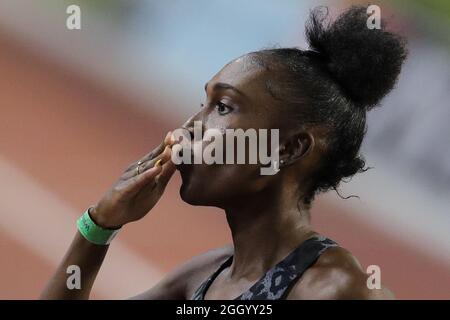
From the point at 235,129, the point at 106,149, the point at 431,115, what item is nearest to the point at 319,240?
the point at 235,129

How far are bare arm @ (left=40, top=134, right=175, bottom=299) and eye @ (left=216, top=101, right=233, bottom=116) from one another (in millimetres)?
73

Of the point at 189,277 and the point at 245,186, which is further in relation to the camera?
the point at 189,277

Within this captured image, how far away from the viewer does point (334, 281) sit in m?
0.83

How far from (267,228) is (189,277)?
0.64 ft

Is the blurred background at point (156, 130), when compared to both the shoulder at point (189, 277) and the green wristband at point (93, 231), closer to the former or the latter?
the shoulder at point (189, 277)

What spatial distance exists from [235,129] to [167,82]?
0.53m

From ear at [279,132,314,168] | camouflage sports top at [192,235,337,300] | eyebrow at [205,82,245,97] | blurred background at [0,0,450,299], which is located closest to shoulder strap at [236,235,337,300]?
camouflage sports top at [192,235,337,300]

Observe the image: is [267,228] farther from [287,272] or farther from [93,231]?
[93,231]

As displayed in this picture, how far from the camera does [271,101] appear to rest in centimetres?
92

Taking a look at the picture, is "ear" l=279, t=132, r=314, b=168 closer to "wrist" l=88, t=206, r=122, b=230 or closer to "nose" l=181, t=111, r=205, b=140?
"nose" l=181, t=111, r=205, b=140

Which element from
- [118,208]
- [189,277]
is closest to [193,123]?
[118,208]

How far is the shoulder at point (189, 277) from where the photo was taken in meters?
1.05

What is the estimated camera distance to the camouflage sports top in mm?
857
